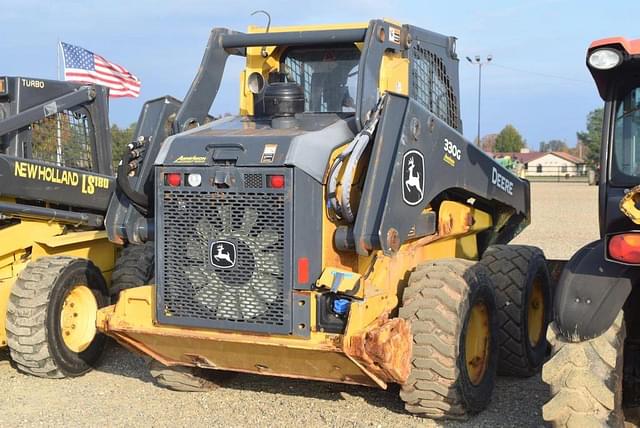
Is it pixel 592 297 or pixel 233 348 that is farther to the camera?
pixel 233 348

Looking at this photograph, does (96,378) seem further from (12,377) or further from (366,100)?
(366,100)

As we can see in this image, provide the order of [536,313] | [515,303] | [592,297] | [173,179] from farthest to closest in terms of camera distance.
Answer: [536,313]
[515,303]
[173,179]
[592,297]

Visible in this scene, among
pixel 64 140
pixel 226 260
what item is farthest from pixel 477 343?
pixel 64 140

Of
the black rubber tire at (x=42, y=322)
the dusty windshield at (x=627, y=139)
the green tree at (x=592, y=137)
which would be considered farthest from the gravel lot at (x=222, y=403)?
the green tree at (x=592, y=137)

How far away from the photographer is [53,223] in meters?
7.32

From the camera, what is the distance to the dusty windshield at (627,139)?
4.59 metres

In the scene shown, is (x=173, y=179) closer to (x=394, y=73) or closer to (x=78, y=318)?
(x=394, y=73)

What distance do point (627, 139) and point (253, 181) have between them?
216 cm

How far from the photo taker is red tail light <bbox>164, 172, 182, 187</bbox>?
17.5ft

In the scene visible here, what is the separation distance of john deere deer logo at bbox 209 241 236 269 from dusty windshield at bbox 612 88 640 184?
2264 millimetres

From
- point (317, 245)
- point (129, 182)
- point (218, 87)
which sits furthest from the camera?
point (218, 87)

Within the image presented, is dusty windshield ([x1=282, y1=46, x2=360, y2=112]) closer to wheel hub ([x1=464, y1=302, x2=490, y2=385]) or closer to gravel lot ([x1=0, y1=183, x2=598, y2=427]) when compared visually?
wheel hub ([x1=464, y1=302, x2=490, y2=385])

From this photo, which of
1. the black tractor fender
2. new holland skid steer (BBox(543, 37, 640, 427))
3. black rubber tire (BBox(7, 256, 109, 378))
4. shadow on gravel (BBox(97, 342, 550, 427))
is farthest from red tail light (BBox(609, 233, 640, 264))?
black rubber tire (BBox(7, 256, 109, 378))

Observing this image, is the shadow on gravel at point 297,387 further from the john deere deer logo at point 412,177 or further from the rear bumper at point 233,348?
the john deere deer logo at point 412,177
